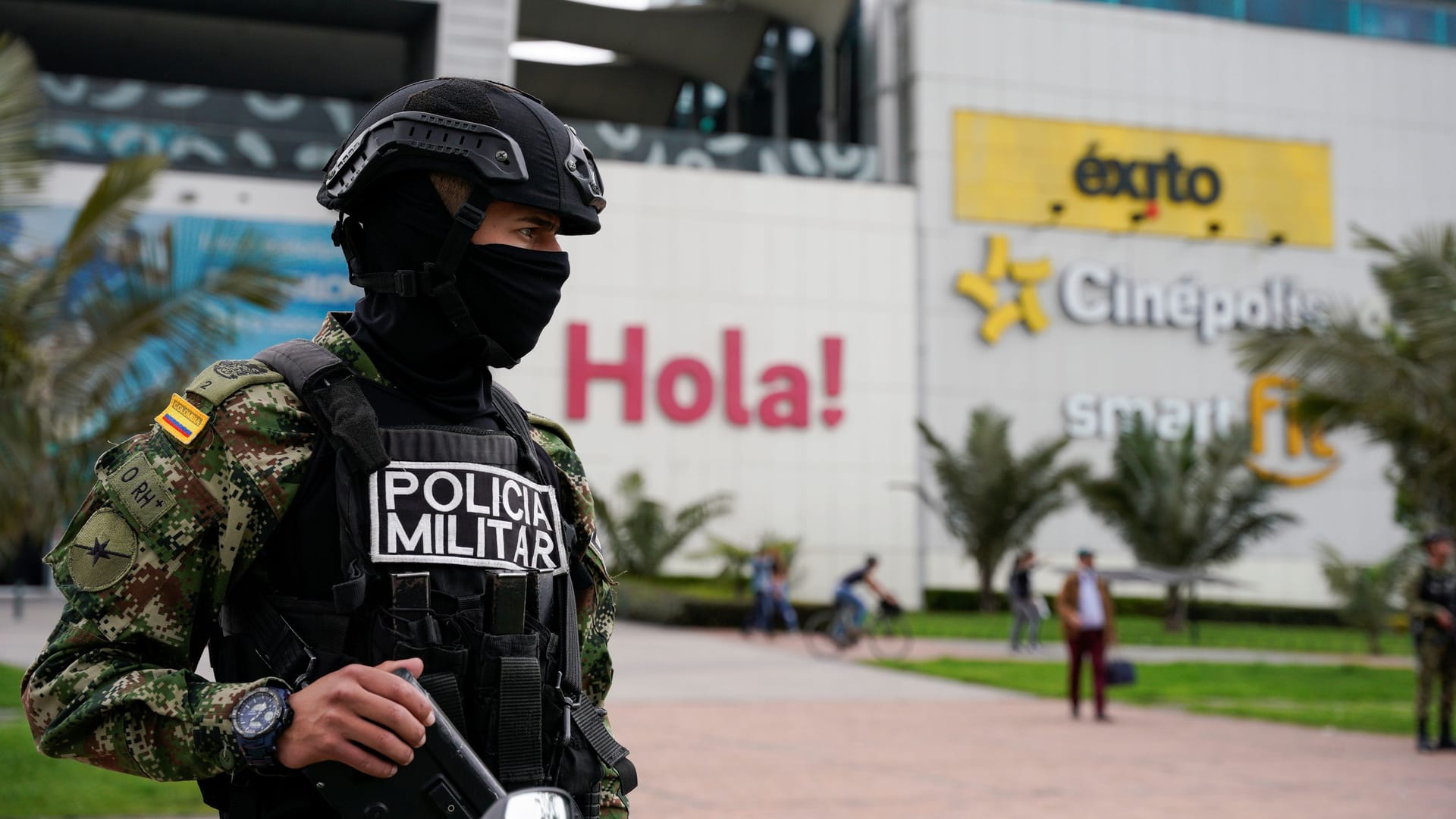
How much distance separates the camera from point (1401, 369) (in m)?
14.8

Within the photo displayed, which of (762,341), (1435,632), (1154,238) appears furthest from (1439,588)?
(1154,238)

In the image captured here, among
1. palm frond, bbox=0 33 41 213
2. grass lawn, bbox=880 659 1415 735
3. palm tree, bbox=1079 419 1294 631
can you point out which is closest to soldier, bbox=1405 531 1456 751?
grass lawn, bbox=880 659 1415 735

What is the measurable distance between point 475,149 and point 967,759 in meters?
9.42

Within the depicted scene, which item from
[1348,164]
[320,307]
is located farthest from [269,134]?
[1348,164]

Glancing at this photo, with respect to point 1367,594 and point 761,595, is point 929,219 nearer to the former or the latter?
point 761,595

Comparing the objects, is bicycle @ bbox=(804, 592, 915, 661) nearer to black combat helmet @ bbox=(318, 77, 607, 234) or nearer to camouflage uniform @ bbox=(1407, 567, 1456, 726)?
camouflage uniform @ bbox=(1407, 567, 1456, 726)

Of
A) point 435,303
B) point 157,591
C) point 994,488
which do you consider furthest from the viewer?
point 994,488

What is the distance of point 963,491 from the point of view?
30875 mm

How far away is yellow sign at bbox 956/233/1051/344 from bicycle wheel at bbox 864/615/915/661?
1322 cm

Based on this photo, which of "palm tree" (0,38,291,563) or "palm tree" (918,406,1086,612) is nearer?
"palm tree" (0,38,291,563)

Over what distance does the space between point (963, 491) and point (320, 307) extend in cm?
1361

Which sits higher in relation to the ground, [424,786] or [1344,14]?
[1344,14]

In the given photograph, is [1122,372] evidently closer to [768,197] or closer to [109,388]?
[768,197]

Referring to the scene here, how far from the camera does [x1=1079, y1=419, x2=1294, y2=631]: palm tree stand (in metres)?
28.8
